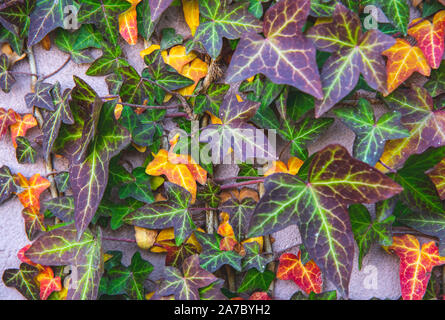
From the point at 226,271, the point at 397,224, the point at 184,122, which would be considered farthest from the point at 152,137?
the point at 397,224

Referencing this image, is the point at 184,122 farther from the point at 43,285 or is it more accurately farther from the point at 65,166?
the point at 43,285

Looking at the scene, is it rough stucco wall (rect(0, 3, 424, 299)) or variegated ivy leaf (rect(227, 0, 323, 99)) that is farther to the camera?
rough stucco wall (rect(0, 3, 424, 299))

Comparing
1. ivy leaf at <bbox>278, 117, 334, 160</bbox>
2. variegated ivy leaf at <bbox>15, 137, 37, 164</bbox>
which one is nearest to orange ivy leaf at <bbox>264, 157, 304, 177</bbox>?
ivy leaf at <bbox>278, 117, 334, 160</bbox>

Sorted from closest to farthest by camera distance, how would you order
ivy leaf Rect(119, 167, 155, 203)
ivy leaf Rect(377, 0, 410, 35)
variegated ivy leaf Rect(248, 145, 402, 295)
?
1. variegated ivy leaf Rect(248, 145, 402, 295)
2. ivy leaf Rect(377, 0, 410, 35)
3. ivy leaf Rect(119, 167, 155, 203)

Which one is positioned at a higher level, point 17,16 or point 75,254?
point 17,16

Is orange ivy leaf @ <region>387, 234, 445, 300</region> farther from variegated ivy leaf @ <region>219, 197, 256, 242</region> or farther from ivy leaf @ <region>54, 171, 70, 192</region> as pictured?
ivy leaf @ <region>54, 171, 70, 192</region>

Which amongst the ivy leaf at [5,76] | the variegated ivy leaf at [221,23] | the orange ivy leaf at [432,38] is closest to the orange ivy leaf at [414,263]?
the orange ivy leaf at [432,38]

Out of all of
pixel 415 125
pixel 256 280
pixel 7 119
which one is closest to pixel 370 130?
pixel 415 125

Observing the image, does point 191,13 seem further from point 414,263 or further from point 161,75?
point 414,263

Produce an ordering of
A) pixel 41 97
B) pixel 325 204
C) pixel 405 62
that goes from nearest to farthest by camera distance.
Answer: pixel 325 204 → pixel 405 62 → pixel 41 97
